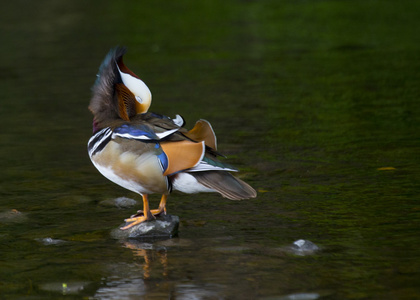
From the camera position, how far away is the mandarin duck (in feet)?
16.8

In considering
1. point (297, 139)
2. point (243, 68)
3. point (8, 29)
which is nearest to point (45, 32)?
point (8, 29)

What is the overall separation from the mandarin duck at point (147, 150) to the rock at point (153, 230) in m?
0.05

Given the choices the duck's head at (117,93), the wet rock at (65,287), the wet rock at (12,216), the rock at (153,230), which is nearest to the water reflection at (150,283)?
the wet rock at (65,287)

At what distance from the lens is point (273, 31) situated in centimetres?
1553

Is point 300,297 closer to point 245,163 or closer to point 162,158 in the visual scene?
point 162,158

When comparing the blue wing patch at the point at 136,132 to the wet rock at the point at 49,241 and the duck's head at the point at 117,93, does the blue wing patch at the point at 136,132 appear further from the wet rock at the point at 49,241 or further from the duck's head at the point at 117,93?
the wet rock at the point at 49,241

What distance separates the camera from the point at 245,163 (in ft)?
24.5

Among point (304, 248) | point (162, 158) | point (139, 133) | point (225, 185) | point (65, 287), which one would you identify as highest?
point (139, 133)

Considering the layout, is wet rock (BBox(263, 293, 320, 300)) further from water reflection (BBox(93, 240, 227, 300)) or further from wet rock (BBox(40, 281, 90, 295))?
→ wet rock (BBox(40, 281, 90, 295))

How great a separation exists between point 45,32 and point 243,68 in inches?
275

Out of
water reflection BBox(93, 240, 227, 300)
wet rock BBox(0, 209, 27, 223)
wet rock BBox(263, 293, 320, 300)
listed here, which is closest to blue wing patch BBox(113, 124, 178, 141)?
water reflection BBox(93, 240, 227, 300)

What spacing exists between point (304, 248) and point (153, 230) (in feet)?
3.82

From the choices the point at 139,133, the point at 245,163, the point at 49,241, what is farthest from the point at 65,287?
the point at 245,163

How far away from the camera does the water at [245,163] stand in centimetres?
470
